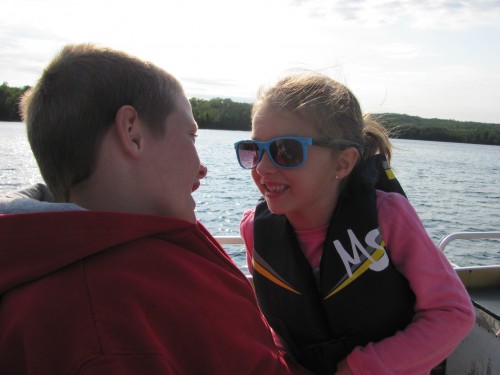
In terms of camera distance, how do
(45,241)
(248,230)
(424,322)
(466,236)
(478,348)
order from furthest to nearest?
1. (466,236)
2. (478,348)
3. (248,230)
4. (424,322)
5. (45,241)

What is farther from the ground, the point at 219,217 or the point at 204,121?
the point at 204,121

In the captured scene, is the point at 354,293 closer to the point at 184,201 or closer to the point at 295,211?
the point at 295,211

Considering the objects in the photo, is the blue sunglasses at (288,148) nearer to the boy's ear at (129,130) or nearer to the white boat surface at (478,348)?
the boy's ear at (129,130)

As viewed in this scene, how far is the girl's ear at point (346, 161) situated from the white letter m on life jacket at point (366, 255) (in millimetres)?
250

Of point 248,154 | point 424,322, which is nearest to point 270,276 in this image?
point 248,154

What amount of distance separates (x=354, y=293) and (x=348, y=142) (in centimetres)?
60

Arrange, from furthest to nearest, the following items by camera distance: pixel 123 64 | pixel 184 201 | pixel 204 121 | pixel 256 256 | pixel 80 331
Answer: pixel 204 121 < pixel 256 256 < pixel 184 201 < pixel 123 64 < pixel 80 331

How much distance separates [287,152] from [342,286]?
22.4 inches

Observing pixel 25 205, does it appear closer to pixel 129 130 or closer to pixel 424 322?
pixel 129 130

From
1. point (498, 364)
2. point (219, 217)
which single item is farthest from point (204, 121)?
point (498, 364)

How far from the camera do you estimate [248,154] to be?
195 centimetres

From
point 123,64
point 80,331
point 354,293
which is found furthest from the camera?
point 354,293

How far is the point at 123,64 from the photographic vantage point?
47.0 inches

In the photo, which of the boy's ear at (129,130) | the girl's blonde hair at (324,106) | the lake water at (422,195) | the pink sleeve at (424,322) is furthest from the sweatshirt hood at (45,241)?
the lake water at (422,195)
